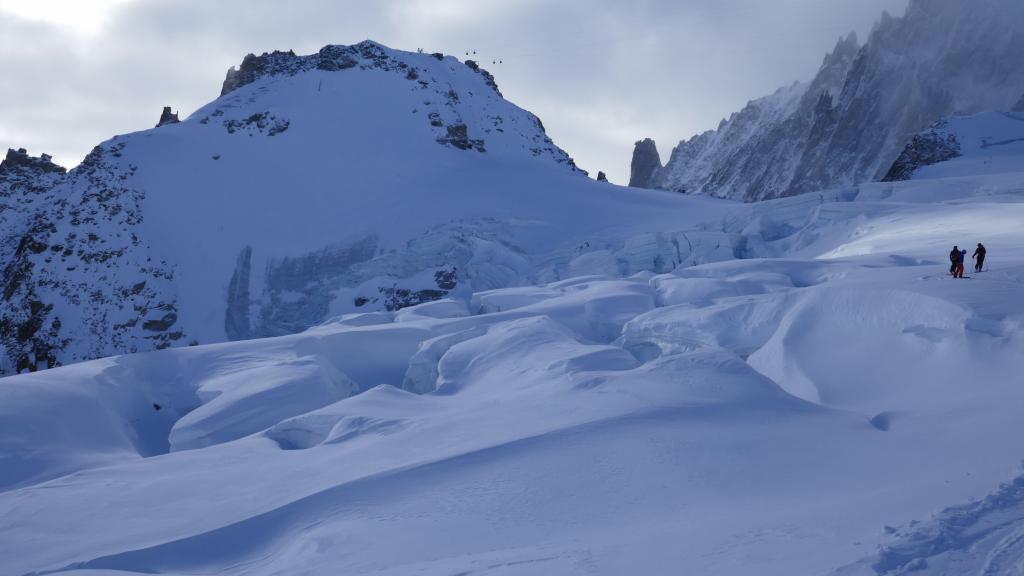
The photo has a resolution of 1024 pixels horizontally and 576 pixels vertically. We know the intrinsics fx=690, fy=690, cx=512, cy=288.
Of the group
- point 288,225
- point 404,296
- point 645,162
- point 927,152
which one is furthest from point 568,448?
point 645,162

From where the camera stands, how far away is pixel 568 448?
7.32 metres

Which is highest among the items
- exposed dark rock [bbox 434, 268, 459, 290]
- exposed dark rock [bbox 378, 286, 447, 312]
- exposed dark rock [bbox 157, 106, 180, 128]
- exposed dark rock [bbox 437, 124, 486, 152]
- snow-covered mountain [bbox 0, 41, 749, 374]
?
exposed dark rock [bbox 157, 106, 180, 128]

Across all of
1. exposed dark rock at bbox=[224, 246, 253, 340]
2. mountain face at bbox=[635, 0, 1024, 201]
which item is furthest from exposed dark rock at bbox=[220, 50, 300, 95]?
mountain face at bbox=[635, 0, 1024, 201]

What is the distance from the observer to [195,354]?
52.8ft

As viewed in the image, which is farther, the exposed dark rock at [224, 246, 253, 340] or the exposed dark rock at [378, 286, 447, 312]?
the exposed dark rock at [224, 246, 253, 340]

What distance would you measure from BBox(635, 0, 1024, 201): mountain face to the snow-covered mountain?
38.0 meters

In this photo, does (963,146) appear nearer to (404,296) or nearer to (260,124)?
(404,296)

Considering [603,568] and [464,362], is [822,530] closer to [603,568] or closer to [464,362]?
[603,568]

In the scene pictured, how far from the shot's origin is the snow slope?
5.02m

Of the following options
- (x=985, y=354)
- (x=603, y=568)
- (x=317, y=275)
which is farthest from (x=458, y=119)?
(x=603, y=568)

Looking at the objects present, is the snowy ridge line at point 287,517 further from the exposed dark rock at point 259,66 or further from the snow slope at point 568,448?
the exposed dark rock at point 259,66

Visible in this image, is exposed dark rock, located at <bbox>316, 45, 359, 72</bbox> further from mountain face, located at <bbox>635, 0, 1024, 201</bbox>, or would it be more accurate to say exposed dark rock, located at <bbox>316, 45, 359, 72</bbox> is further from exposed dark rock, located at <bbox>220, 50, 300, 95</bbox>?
mountain face, located at <bbox>635, 0, 1024, 201</bbox>

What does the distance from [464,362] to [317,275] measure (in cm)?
2680

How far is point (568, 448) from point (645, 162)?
135 meters
